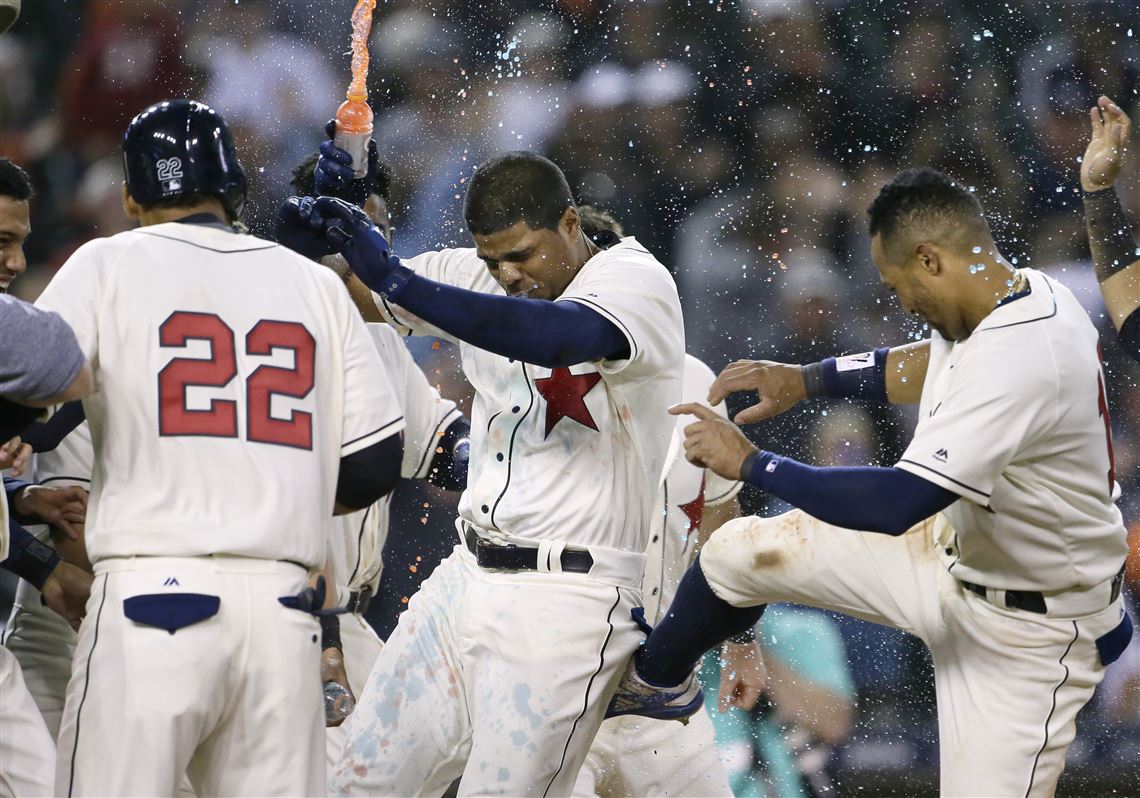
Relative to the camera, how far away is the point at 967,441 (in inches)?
131

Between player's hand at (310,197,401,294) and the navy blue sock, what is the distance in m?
1.19

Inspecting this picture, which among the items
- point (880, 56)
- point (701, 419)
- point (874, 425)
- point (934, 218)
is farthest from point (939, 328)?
point (880, 56)

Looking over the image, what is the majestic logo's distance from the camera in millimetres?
3098

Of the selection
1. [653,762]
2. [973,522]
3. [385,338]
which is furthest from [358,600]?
[973,522]

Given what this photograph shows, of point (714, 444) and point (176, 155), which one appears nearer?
point (176, 155)

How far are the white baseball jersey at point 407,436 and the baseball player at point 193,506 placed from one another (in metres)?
2.04

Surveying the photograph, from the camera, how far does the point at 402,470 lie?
5.10 meters

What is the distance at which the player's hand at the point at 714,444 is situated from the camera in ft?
11.5

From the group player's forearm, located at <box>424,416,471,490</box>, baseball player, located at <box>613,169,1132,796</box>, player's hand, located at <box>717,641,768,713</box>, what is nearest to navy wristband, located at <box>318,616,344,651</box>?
player's forearm, located at <box>424,416,471,490</box>

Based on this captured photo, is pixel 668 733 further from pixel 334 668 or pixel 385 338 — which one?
pixel 385 338

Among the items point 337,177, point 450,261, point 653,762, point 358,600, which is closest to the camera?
point 337,177

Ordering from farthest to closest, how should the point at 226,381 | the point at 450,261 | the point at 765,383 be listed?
A: the point at 450,261 → the point at 765,383 → the point at 226,381

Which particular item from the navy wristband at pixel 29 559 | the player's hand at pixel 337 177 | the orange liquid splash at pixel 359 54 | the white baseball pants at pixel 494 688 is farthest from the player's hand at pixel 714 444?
the navy wristband at pixel 29 559

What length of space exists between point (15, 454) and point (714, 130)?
4393 mm
